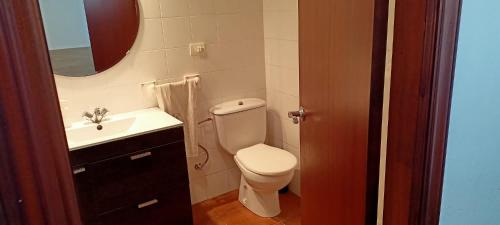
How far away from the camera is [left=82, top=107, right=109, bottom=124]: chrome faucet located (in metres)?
1.94

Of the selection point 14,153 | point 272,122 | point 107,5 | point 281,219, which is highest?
point 107,5

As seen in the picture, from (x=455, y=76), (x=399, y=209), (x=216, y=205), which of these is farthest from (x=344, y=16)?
(x=216, y=205)

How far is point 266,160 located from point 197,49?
85 centimetres

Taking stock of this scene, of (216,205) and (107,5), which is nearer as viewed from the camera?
(107,5)

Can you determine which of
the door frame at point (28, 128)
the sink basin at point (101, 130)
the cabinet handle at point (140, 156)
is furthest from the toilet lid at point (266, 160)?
the door frame at point (28, 128)

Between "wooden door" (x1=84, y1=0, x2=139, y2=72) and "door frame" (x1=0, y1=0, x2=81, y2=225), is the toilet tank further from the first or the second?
"door frame" (x1=0, y1=0, x2=81, y2=225)

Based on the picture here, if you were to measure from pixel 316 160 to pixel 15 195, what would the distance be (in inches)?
44.5

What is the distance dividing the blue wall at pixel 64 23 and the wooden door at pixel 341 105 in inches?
49.6

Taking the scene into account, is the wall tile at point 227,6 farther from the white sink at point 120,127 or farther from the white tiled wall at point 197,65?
the white sink at point 120,127

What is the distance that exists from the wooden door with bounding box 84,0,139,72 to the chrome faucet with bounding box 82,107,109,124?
235mm

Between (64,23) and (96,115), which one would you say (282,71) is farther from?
(64,23)

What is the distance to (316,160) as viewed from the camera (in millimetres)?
1428

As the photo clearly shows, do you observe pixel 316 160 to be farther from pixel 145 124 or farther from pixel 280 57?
pixel 280 57

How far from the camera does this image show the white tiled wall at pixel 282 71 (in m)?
2.28
